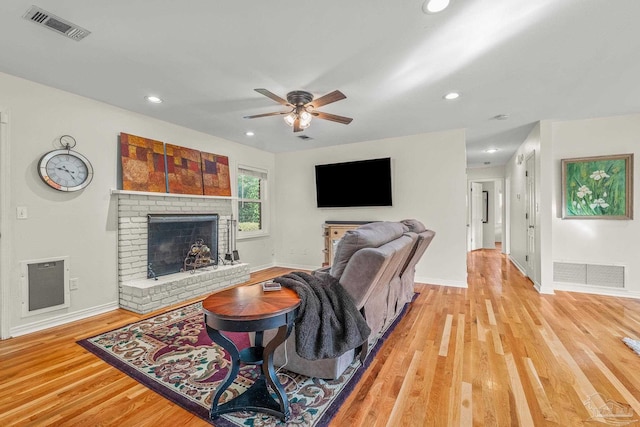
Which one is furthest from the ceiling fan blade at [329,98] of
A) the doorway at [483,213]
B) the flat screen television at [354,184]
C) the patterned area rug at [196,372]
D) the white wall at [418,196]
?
the doorway at [483,213]

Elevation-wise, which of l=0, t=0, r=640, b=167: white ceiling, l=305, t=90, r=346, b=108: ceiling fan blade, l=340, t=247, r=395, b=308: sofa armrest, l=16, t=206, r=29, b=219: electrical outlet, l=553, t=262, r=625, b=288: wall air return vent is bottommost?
l=553, t=262, r=625, b=288: wall air return vent

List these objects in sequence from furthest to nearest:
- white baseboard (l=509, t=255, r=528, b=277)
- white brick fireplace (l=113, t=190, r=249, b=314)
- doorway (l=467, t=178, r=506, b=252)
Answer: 1. doorway (l=467, t=178, r=506, b=252)
2. white baseboard (l=509, t=255, r=528, b=277)
3. white brick fireplace (l=113, t=190, r=249, b=314)

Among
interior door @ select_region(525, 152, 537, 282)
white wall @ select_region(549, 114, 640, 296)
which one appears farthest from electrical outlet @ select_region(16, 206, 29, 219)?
interior door @ select_region(525, 152, 537, 282)

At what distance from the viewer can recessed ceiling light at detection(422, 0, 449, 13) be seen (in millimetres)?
1654

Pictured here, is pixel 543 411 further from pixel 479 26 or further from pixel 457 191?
pixel 457 191

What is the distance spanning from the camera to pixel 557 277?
161 inches

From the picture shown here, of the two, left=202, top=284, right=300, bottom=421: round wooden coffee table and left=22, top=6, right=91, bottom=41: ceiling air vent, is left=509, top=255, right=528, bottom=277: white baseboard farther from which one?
left=22, top=6, right=91, bottom=41: ceiling air vent

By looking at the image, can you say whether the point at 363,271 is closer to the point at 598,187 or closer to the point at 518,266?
the point at 598,187

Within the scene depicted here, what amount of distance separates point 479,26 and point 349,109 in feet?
5.60

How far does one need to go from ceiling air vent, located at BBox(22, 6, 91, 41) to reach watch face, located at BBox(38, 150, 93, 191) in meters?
1.41

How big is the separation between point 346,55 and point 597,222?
13.6 ft

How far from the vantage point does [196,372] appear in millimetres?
2039

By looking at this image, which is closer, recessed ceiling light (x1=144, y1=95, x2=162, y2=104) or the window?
recessed ceiling light (x1=144, y1=95, x2=162, y2=104)

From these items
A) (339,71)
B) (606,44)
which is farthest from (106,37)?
(606,44)
